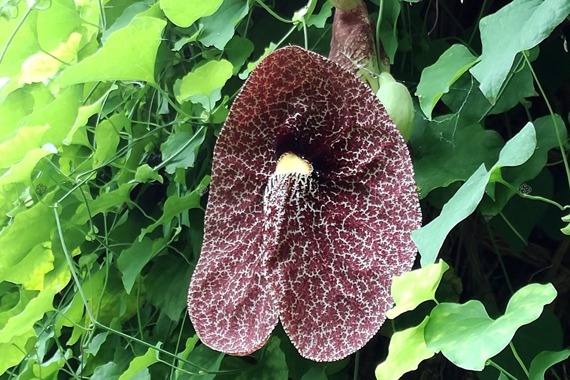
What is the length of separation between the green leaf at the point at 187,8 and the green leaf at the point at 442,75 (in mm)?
203

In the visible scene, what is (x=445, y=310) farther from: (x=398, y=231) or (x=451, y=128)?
(x=451, y=128)

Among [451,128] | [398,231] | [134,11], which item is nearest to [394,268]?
[398,231]

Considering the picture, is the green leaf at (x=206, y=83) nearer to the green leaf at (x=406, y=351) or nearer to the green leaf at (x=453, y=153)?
the green leaf at (x=453, y=153)

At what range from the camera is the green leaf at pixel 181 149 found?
0.68 metres

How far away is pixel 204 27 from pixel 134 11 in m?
0.12

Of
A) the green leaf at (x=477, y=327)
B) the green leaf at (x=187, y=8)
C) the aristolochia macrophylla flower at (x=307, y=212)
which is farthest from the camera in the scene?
the green leaf at (x=187, y=8)

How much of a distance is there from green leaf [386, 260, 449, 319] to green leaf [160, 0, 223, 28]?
1.00 feet

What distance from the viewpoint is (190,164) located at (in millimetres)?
672

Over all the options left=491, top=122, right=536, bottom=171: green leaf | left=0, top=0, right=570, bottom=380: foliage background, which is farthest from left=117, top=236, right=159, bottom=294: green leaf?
left=491, top=122, right=536, bottom=171: green leaf

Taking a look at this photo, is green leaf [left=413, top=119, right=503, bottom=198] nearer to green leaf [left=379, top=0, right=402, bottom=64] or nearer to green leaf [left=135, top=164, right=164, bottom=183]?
green leaf [left=379, top=0, right=402, bottom=64]

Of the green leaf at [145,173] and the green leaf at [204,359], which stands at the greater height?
the green leaf at [145,173]

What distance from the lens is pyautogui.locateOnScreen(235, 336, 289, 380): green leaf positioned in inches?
25.4

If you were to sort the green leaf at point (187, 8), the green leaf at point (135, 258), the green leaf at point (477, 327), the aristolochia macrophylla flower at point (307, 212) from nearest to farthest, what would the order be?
the green leaf at point (477, 327), the aristolochia macrophylla flower at point (307, 212), the green leaf at point (187, 8), the green leaf at point (135, 258)

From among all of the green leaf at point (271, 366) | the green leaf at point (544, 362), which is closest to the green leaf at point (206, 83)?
the green leaf at point (271, 366)
